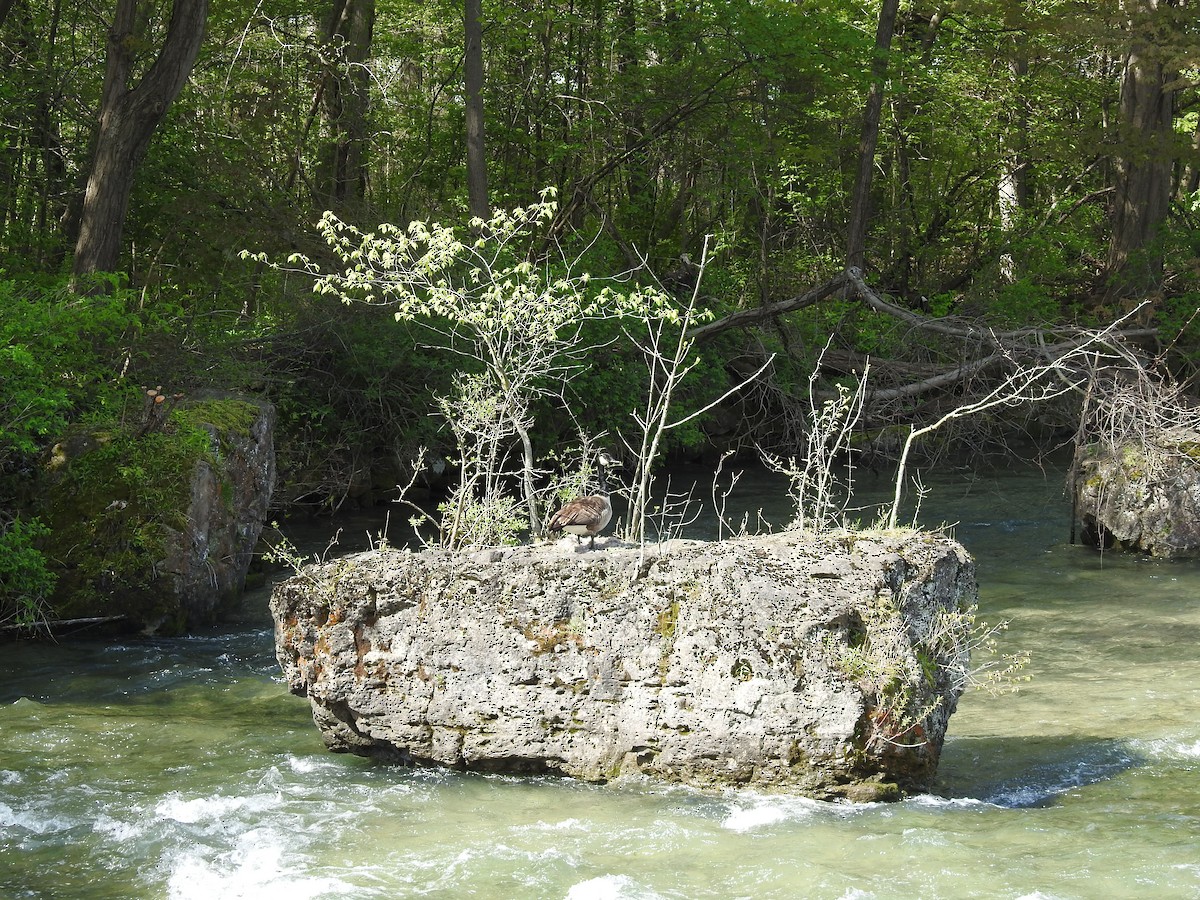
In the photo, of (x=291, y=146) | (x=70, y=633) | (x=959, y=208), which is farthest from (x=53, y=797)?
(x=959, y=208)

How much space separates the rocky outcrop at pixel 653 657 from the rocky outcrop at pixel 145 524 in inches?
161

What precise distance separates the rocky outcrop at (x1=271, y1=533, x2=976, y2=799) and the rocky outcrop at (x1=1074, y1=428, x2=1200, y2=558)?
7903 millimetres

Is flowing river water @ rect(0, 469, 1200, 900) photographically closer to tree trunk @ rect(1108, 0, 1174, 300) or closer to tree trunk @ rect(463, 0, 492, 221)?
tree trunk @ rect(463, 0, 492, 221)

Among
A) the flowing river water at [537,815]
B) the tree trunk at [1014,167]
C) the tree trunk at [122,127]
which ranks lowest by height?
the flowing river water at [537,815]

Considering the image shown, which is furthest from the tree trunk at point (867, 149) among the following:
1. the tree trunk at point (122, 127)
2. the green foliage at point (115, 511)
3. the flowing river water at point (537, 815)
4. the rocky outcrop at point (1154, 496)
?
the green foliage at point (115, 511)

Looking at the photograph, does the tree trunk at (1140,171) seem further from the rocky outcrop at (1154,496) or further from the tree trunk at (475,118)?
the tree trunk at (475,118)

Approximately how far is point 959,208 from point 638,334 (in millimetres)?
10735

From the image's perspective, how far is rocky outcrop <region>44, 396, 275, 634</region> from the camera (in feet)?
36.1

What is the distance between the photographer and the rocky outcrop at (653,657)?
6551 millimetres

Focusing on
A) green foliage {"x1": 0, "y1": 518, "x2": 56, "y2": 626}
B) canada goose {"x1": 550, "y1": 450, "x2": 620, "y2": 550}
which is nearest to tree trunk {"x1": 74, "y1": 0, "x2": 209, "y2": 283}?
green foliage {"x1": 0, "y1": 518, "x2": 56, "y2": 626}

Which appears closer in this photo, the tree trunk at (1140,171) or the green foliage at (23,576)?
the green foliage at (23,576)

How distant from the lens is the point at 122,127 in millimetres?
14188

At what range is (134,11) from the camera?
1485 cm

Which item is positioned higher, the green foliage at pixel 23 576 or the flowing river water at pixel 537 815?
the green foliage at pixel 23 576
